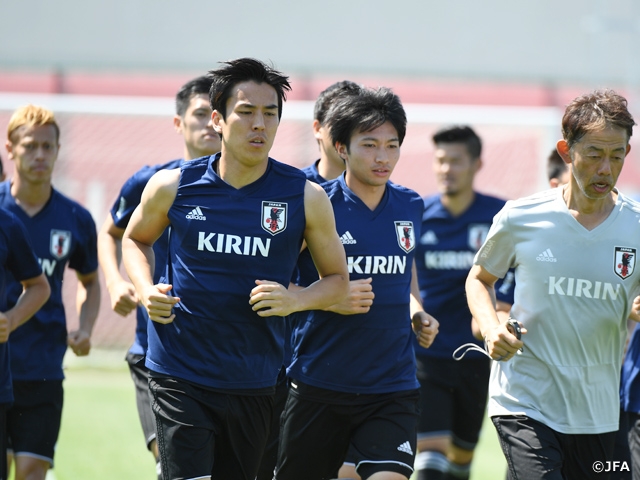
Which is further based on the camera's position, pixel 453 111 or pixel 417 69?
pixel 417 69

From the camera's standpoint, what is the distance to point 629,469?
475 centimetres

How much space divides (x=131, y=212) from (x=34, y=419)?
1.32 m

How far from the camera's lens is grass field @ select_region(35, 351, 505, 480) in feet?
25.5

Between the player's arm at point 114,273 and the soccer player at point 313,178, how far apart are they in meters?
0.86

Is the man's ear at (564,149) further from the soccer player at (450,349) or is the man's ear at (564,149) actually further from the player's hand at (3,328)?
the player's hand at (3,328)

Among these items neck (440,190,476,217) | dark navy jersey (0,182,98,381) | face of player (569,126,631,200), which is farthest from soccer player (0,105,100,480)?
face of player (569,126,631,200)

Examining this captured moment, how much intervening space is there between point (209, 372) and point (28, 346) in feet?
6.79

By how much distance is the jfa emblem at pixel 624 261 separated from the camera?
4.38 m

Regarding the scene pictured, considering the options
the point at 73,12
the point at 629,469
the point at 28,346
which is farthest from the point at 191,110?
the point at 73,12

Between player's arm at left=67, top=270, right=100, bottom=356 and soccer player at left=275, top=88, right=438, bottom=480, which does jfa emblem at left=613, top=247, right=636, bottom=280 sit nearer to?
soccer player at left=275, top=88, right=438, bottom=480

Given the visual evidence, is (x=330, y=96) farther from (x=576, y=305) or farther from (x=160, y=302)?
(x=160, y=302)

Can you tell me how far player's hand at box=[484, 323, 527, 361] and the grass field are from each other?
12.7 ft

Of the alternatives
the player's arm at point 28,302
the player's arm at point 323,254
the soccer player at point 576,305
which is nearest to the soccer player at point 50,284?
the player's arm at point 28,302

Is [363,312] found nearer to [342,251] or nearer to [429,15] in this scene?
[342,251]
